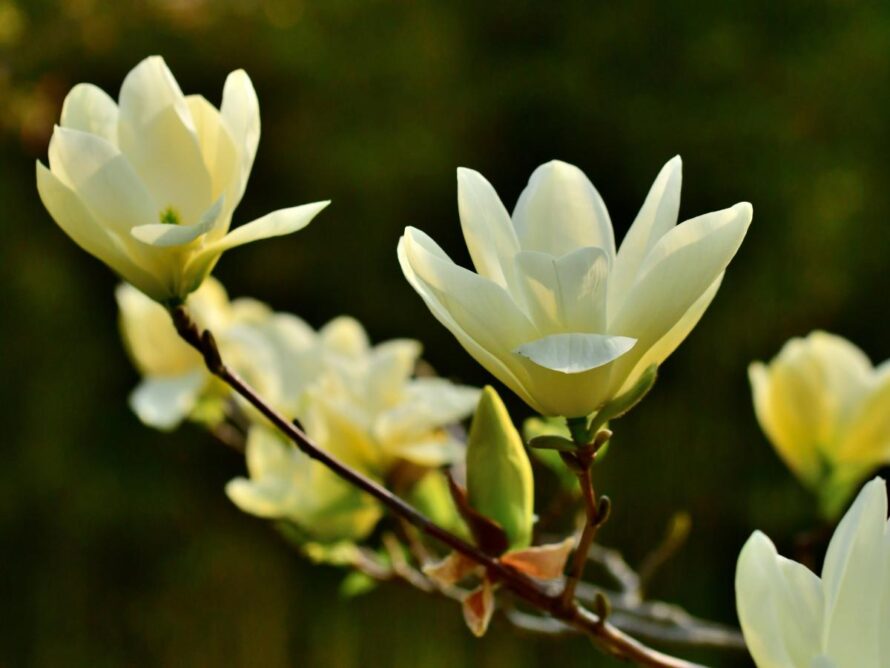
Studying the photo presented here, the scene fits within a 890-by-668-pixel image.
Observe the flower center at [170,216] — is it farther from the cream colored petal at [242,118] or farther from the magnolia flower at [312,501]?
the magnolia flower at [312,501]

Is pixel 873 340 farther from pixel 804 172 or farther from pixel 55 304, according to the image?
pixel 55 304

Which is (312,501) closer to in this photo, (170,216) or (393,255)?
(170,216)

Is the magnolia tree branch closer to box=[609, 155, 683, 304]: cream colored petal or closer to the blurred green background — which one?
box=[609, 155, 683, 304]: cream colored petal

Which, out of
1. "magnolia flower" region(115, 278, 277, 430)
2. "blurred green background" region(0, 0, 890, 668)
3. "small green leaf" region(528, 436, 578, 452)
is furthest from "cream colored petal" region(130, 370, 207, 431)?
"blurred green background" region(0, 0, 890, 668)

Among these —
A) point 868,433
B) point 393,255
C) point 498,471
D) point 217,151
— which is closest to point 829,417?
point 868,433

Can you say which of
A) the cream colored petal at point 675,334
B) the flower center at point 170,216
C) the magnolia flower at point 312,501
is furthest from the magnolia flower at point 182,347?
the cream colored petal at point 675,334

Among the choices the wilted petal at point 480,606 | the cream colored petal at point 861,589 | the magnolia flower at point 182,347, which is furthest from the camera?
the magnolia flower at point 182,347
